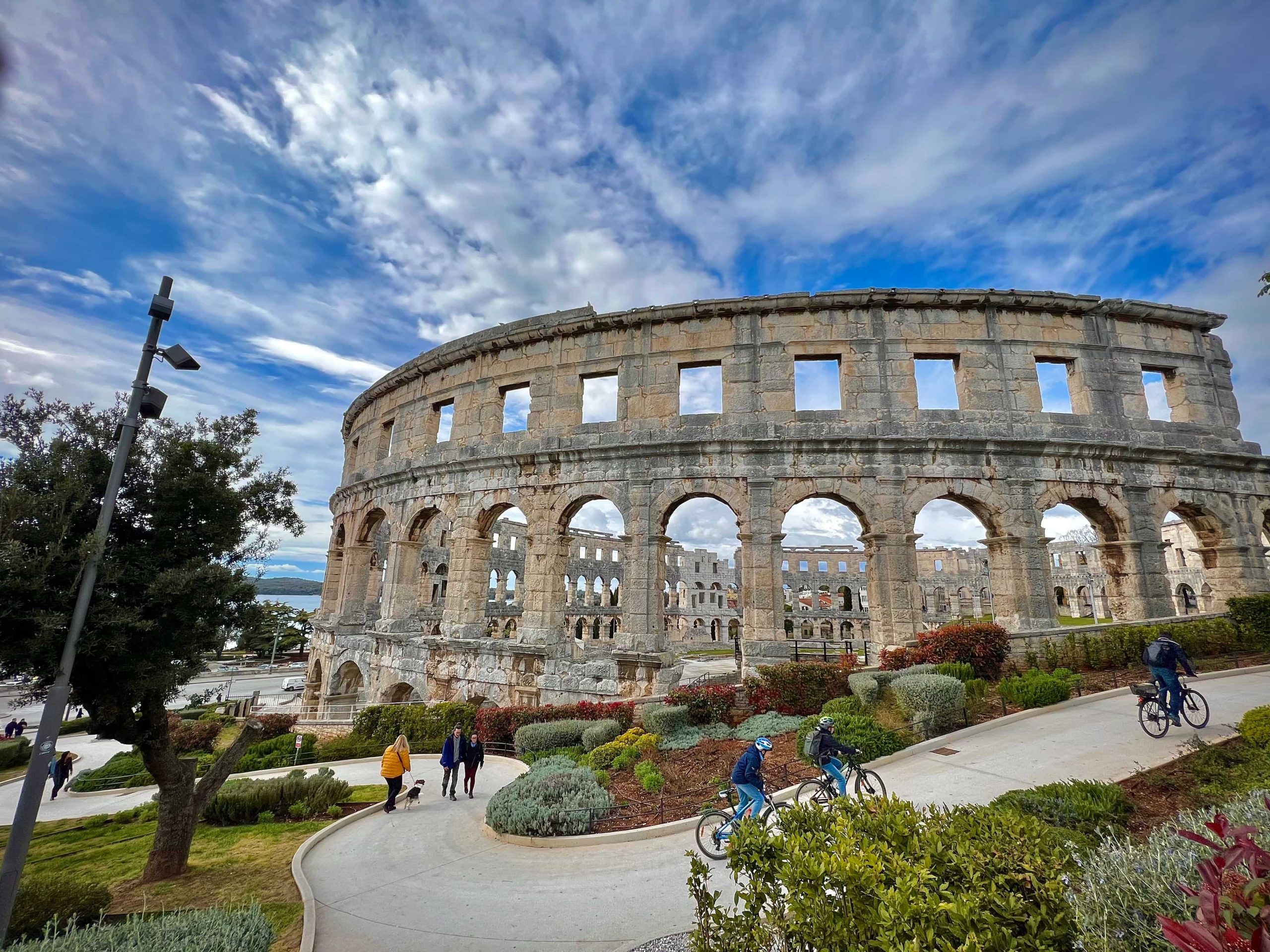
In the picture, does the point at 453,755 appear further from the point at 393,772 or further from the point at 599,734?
the point at 599,734

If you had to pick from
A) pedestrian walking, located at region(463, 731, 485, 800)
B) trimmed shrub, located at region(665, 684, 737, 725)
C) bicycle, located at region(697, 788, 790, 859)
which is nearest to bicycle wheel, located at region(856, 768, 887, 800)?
bicycle, located at region(697, 788, 790, 859)

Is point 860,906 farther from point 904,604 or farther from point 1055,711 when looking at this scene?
point 904,604

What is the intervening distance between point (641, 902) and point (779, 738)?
590 cm

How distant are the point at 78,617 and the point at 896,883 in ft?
25.4

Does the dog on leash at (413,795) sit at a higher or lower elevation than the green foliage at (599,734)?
lower

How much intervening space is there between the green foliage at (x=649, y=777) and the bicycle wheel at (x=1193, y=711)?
840cm

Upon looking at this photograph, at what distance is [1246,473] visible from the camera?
1644 cm

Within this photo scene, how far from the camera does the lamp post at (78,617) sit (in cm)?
484

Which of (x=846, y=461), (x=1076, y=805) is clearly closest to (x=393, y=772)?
(x=1076, y=805)

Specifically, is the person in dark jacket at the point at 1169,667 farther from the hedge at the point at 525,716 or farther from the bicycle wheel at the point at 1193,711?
the hedge at the point at 525,716

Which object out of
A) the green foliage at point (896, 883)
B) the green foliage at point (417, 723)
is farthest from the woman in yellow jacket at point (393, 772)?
the green foliage at point (896, 883)

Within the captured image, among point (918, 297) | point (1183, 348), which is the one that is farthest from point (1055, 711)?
point (1183, 348)

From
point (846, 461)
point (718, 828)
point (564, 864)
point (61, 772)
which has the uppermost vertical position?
point (846, 461)

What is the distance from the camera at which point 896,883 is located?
10.0 feet
